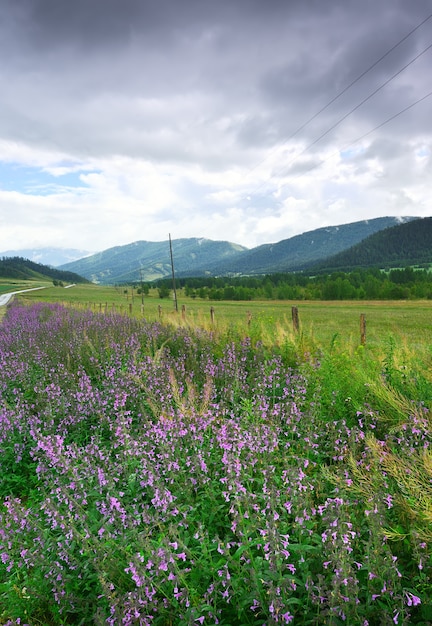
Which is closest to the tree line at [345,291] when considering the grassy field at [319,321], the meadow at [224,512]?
the grassy field at [319,321]

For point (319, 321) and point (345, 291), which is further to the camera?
point (345, 291)

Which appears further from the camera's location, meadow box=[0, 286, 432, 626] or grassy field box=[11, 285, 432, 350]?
grassy field box=[11, 285, 432, 350]

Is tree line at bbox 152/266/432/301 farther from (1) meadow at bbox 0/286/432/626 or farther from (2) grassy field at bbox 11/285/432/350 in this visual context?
(1) meadow at bbox 0/286/432/626

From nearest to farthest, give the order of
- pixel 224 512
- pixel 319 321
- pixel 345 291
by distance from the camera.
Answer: pixel 224 512 < pixel 319 321 < pixel 345 291

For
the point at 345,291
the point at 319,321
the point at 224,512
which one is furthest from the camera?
the point at 345,291

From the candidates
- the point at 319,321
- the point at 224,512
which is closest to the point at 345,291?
the point at 319,321

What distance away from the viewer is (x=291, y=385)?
6602 mm

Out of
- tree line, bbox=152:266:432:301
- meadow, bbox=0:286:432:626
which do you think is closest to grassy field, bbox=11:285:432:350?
meadow, bbox=0:286:432:626

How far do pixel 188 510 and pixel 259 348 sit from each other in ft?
20.6

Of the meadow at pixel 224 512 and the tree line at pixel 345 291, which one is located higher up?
the meadow at pixel 224 512

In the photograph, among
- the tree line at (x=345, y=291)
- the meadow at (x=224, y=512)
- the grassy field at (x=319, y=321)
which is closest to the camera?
the meadow at (x=224, y=512)

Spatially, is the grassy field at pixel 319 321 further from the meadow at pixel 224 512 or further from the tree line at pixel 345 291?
the tree line at pixel 345 291

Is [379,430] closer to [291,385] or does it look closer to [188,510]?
[291,385]

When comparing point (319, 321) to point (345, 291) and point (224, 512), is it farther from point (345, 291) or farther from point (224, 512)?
point (345, 291)
